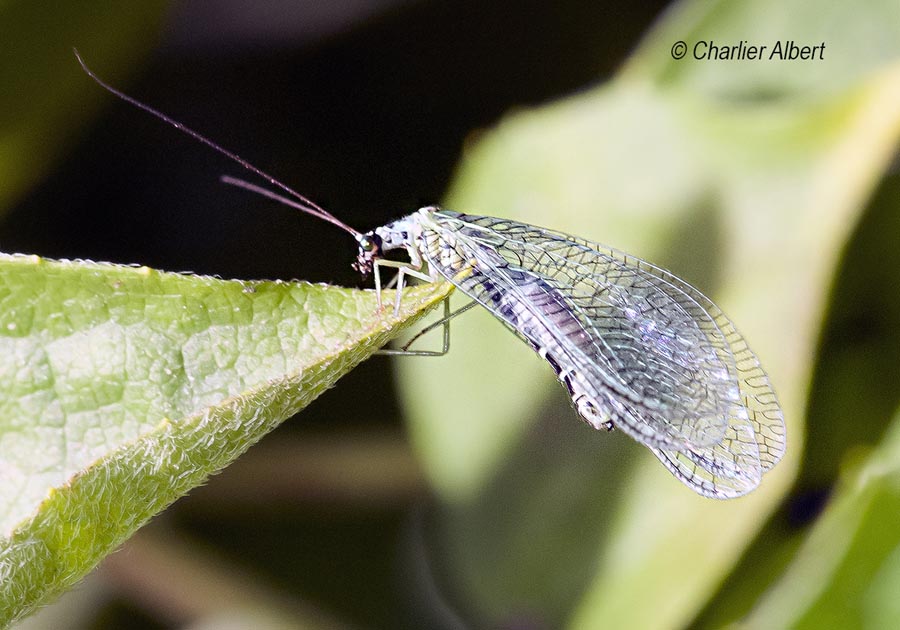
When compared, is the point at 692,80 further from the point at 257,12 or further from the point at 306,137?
the point at 257,12

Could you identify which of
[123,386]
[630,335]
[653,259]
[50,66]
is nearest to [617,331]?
[630,335]

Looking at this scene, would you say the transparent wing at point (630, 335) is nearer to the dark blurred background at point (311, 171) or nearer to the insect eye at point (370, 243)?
the insect eye at point (370, 243)

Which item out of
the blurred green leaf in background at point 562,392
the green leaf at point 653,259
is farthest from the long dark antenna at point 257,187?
the green leaf at point 653,259

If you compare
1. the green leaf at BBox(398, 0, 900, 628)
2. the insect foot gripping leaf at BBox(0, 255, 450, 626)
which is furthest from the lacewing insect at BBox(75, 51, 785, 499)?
the insect foot gripping leaf at BBox(0, 255, 450, 626)

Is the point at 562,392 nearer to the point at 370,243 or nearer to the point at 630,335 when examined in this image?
the point at 630,335

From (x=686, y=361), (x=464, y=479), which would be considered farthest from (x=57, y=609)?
(x=686, y=361)
